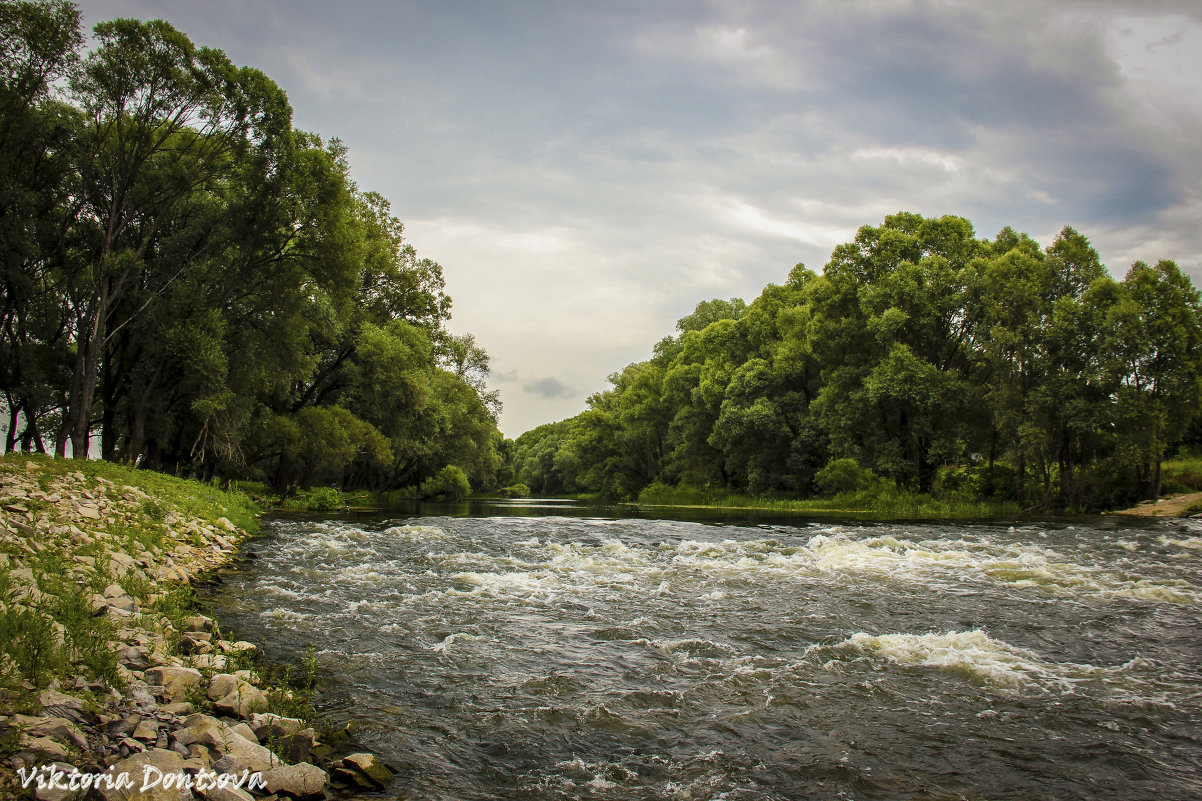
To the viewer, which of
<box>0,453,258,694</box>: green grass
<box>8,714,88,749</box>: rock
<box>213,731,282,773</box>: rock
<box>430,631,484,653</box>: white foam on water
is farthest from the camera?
<box>430,631,484,653</box>: white foam on water

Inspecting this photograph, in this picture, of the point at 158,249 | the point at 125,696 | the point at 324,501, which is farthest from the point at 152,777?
the point at 324,501

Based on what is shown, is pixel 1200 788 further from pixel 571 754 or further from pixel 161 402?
pixel 161 402

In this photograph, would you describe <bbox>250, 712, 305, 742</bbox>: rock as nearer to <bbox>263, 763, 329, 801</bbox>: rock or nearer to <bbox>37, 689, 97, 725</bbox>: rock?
<bbox>263, 763, 329, 801</bbox>: rock

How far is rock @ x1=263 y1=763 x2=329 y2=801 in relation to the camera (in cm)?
420

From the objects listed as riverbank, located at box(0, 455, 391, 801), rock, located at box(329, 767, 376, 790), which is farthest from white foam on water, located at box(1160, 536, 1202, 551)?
riverbank, located at box(0, 455, 391, 801)

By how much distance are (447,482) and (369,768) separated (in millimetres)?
55301

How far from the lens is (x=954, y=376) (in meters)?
36.8

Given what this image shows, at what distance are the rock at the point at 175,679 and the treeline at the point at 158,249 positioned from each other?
68.1 ft

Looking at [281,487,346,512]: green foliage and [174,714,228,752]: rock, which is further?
[281,487,346,512]: green foliage

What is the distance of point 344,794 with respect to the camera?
14.5 ft

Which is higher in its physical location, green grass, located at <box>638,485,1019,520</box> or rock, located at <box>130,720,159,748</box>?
rock, located at <box>130,720,159,748</box>

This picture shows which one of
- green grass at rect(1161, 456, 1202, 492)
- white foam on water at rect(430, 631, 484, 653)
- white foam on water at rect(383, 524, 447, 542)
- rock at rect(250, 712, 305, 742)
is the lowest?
white foam on water at rect(383, 524, 447, 542)

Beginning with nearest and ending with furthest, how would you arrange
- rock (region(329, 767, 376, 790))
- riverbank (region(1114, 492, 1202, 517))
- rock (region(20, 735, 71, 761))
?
1. rock (region(20, 735, 71, 761))
2. rock (region(329, 767, 376, 790))
3. riverbank (region(1114, 492, 1202, 517))

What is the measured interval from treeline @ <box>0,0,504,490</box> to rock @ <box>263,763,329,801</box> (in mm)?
22534
